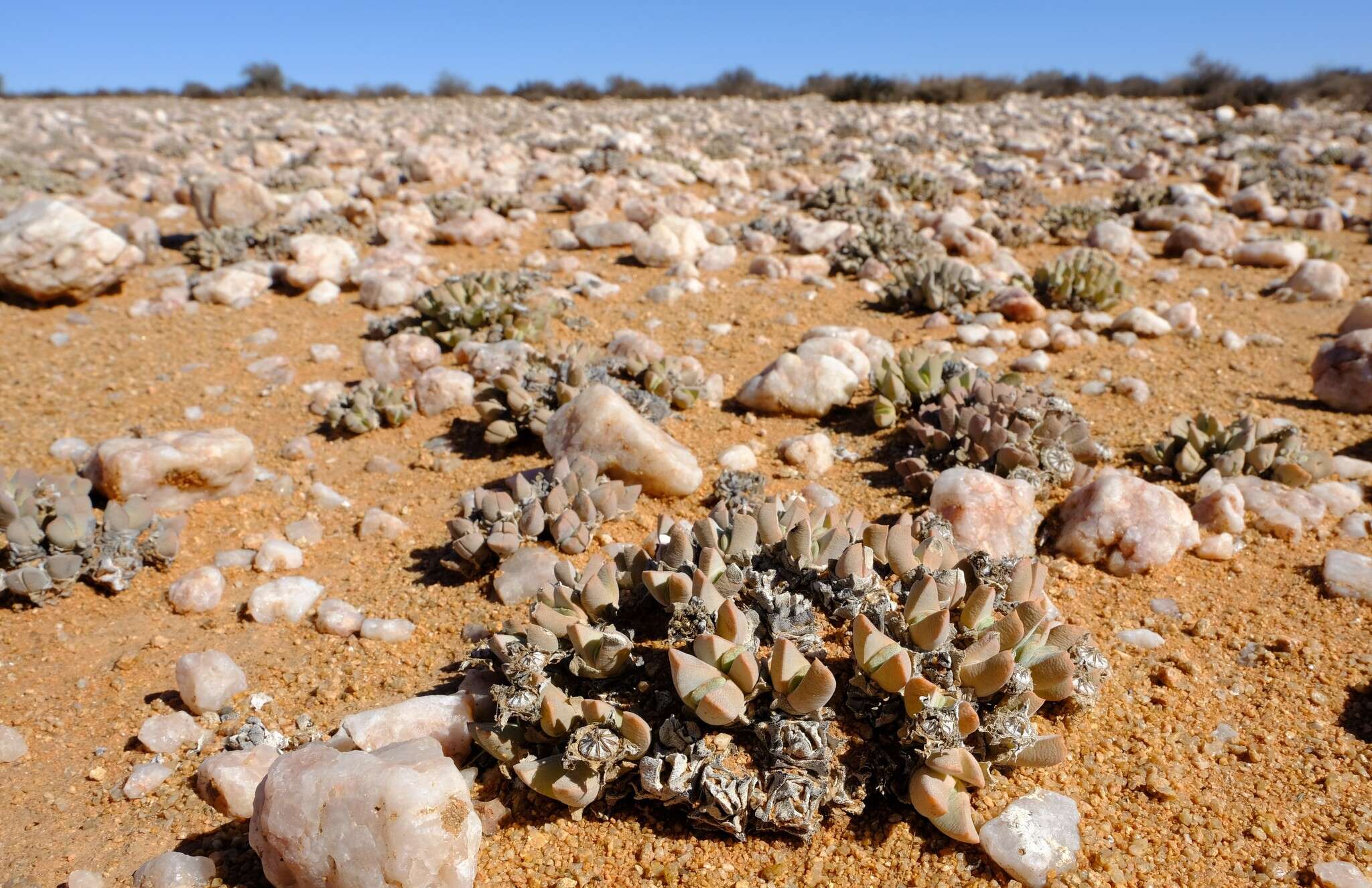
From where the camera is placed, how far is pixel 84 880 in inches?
96.7

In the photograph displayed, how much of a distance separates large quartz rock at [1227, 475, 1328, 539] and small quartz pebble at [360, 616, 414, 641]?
3.91 metres

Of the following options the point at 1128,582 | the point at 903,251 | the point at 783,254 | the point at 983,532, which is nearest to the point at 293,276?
the point at 783,254

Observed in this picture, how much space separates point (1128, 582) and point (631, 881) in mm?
2552

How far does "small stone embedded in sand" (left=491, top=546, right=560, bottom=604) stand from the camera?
3785 mm

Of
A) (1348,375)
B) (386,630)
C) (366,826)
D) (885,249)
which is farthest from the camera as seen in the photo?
(885,249)

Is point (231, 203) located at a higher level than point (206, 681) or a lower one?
higher

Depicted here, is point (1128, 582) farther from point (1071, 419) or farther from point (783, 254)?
point (783, 254)

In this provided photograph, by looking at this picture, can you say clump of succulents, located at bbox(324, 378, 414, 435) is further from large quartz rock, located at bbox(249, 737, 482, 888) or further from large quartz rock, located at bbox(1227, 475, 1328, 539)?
large quartz rock, located at bbox(1227, 475, 1328, 539)

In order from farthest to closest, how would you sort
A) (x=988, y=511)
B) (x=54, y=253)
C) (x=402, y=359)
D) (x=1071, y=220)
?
(x=1071, y=220) → (x=54, y=253) → (x=402, y=359) → (x=988, y=511)

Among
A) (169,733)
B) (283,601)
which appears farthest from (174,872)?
(283,601)

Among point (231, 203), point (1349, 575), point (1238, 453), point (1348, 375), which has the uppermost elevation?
point (231, 203)

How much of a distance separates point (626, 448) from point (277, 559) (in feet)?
5.78

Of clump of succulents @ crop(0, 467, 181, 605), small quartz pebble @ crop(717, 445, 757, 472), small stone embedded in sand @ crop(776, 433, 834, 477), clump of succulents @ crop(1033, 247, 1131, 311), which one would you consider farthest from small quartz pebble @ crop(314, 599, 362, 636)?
clump of succulents @ crop(1033, 247, 1131, 311)

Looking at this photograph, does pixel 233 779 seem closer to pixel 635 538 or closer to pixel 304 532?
pixel 304 532
